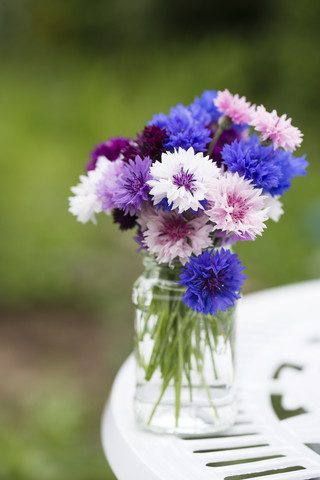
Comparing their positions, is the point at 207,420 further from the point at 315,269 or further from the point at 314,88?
the point at 314,88

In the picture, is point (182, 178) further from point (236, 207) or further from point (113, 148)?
point (113, 148)

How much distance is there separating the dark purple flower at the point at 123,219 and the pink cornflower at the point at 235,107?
0.19 m

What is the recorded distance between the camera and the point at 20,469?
1761 millimetres

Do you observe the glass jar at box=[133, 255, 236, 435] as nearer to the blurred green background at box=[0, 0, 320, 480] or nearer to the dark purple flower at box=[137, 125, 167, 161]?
the dark purple flower at box=[137, 125, 167, 161]

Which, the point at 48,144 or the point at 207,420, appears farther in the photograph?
the point at 48,144

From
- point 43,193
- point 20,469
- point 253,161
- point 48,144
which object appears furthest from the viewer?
point 48,144

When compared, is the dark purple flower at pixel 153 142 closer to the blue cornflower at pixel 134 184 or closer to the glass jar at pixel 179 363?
the blue cornflower at pixel 134 184

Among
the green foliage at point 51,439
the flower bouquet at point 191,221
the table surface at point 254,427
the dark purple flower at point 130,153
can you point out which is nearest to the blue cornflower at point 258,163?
the flower bouquet at point 191,221

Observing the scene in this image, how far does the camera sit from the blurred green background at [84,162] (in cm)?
237

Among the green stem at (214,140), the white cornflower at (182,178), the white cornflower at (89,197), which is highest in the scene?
the green stem at (214,140)

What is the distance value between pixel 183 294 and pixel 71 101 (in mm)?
4005

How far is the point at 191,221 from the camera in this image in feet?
2.85

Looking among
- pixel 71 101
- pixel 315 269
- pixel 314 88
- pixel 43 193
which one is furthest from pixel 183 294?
pixel 314 88

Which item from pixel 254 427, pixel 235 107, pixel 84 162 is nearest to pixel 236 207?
pixel 235 107
